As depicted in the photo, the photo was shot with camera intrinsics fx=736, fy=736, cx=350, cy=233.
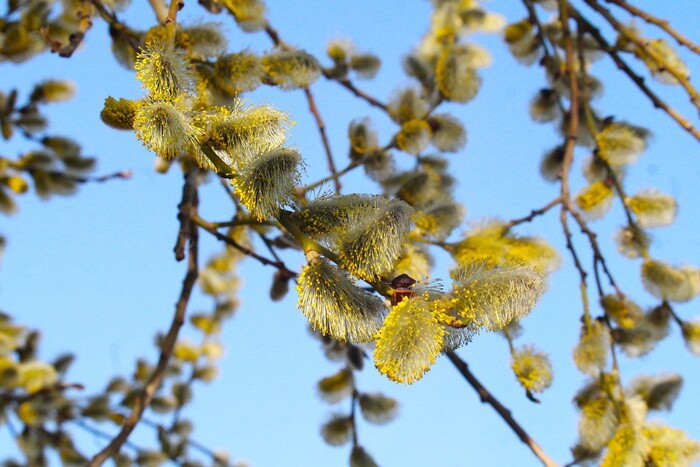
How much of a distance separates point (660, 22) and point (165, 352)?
157cm

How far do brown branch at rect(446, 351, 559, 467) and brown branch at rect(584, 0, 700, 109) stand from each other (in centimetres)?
87

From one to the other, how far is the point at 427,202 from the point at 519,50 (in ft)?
2.26

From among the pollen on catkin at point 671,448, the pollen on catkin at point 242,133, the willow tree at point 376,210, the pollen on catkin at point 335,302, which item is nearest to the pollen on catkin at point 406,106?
the willow tree at point 376,210

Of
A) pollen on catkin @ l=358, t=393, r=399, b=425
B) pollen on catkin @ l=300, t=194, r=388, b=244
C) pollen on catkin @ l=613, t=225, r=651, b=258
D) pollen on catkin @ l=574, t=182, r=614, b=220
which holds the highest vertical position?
pollen on catkin @ l=574, t=182, r=614, b=220

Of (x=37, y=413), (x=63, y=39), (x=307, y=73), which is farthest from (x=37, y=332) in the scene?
(x=307, y=73)

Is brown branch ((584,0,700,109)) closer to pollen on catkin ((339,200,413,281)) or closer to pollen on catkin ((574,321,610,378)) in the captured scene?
pollen on catkin ((574,321,610,378))

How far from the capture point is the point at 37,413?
2.57 metres

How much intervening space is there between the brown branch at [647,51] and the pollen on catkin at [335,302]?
1.26 metres

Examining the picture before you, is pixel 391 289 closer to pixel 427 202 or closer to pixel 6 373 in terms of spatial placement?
pixel 427 202

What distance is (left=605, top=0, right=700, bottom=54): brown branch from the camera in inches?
70.9

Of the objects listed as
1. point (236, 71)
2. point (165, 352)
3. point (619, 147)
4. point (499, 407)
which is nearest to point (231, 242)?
point (165, 352)

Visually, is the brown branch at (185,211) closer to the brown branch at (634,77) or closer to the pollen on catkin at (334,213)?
the pollen on catkin at (334,213)

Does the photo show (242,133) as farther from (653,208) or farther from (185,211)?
(653,208)

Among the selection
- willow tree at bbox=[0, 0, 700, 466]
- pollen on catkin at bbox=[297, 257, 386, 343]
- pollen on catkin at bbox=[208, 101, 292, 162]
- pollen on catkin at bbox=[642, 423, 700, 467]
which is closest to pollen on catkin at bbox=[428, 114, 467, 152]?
willow tree at bbox=[0, 0, 700, 466]
